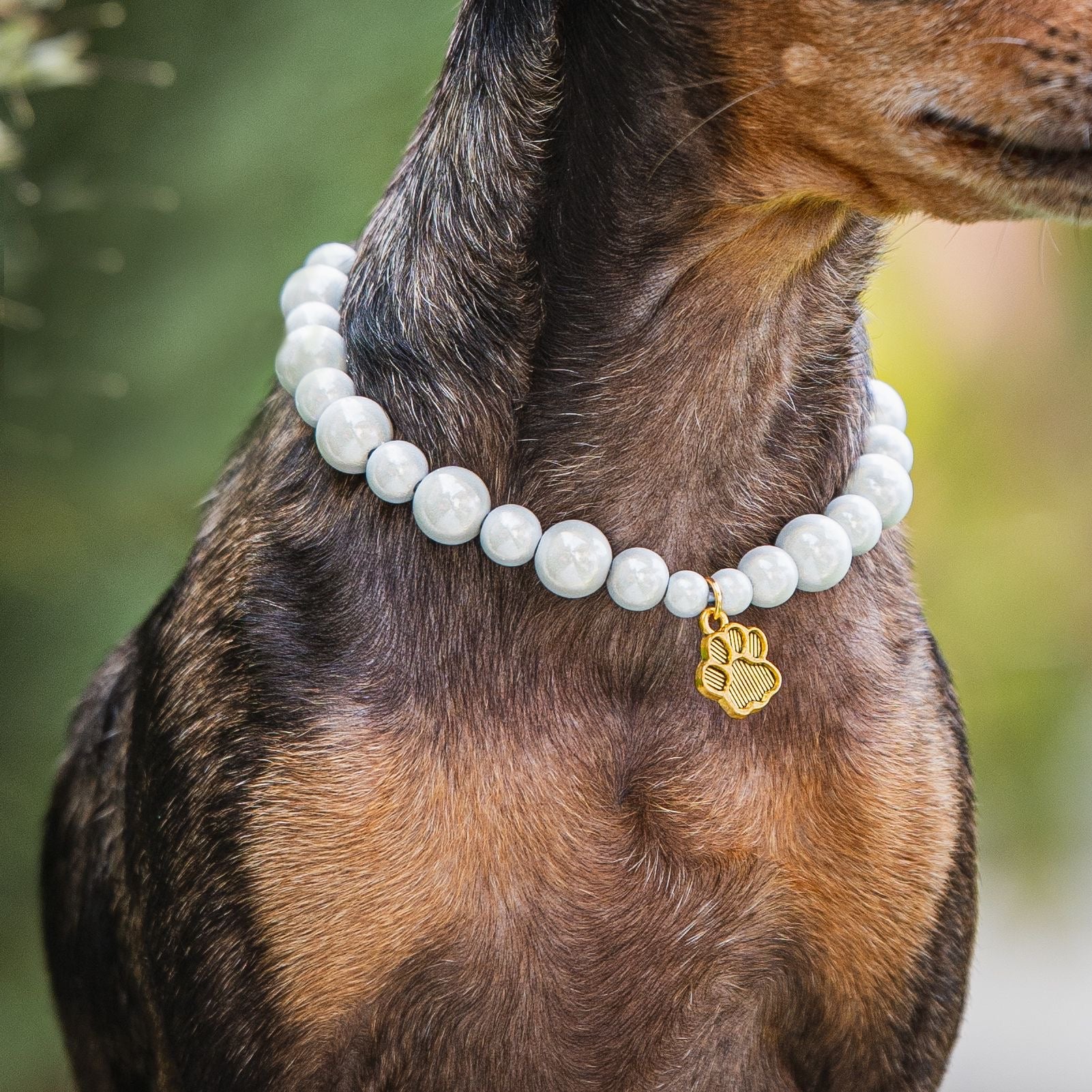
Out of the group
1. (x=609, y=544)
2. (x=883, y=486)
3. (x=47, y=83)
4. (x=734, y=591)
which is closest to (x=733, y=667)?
(x=734, y=591)

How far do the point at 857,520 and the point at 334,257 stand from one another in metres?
0.82

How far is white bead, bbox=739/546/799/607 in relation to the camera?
1.53 m

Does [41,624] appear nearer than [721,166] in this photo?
No

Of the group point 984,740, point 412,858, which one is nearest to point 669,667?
point 412,858

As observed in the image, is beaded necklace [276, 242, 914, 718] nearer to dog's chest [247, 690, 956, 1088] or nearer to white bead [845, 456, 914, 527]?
white bead [845, 456, 914, 527]

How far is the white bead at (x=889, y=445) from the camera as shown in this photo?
1.69m

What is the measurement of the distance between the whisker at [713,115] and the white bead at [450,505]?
38cm

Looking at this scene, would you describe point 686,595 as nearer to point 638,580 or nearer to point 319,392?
point 638,580

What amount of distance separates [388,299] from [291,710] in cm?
49

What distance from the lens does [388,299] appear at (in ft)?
5.30

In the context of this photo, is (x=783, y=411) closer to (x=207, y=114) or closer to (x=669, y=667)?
(x=669, y=667)

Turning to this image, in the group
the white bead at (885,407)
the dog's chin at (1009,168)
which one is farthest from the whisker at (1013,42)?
the white bead at (885,407)

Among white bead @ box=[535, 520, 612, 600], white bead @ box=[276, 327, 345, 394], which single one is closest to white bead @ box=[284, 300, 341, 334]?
white bead @ box=[276, 327, 345, 394]

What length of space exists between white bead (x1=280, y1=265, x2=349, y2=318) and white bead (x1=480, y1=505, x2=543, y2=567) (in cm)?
46
